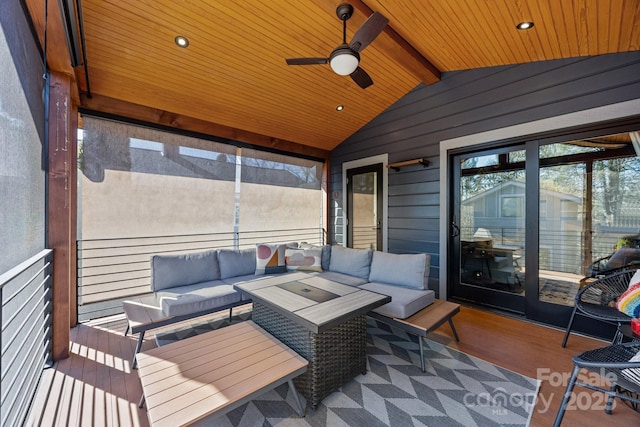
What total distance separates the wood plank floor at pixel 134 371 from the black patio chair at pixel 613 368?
1.45 feet

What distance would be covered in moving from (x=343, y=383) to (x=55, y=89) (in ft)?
11.3

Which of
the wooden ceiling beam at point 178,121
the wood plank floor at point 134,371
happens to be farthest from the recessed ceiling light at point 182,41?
the wood plank floor at point 134,371

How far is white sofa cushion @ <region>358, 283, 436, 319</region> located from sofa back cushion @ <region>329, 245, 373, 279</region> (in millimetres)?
520

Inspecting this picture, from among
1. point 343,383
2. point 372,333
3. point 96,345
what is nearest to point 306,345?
point 343,383

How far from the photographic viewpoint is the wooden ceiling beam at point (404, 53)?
8.28 feet

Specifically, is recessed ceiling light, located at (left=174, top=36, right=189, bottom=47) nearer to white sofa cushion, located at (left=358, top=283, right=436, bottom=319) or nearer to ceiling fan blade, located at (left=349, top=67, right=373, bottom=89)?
ceiling fan blade, located at (left=349, top=67, right=373, bottom=89)

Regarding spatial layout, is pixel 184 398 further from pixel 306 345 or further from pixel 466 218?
pixel 466 218

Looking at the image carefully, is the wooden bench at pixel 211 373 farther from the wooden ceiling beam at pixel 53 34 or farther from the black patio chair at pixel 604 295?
the black patio chair at pixel 604 295

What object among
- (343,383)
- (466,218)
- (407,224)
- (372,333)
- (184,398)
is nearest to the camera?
(184,398)

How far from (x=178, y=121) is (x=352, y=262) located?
314 centimetres

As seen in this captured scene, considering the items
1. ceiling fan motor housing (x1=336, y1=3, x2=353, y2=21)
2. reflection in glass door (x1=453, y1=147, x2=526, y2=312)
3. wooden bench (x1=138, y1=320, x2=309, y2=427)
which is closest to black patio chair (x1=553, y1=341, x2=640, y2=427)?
wooden bench (x1=138, y1=320, x2=309, y2=427)

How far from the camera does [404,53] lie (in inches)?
121

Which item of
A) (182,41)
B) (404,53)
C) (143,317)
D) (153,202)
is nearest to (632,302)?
(404,53)

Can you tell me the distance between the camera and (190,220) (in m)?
3.82
